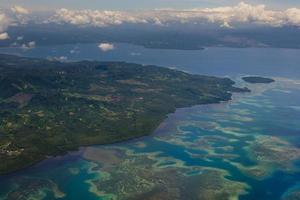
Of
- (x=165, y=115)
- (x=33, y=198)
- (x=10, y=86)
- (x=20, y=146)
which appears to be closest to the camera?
(x=33, y=198)

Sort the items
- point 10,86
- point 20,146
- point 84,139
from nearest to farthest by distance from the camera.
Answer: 1. point 20,146
2. point 84,139
3. point 10,86

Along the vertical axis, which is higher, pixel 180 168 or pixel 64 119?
pixel 64 119

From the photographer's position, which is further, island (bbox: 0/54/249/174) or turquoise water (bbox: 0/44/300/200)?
island (bbox: 0/54/249/174)

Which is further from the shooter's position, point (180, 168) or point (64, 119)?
point (64, 119)

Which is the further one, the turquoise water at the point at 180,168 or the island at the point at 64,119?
the island at the point at 64,119

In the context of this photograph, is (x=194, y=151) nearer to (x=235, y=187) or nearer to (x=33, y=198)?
(x=235, y=187)

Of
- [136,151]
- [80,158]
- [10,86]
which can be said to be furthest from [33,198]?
[10,86]

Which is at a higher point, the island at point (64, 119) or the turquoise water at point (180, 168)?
the island at point (64, 119)

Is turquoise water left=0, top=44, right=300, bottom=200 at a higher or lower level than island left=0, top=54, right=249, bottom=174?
lower
